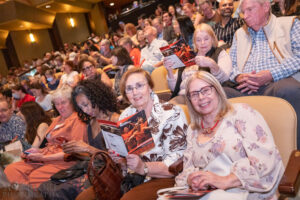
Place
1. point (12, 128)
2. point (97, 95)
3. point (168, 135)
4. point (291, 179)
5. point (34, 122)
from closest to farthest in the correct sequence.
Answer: point (291, 179), point (168, 135), point (97, 95), point (34, 122), point (12, 128)

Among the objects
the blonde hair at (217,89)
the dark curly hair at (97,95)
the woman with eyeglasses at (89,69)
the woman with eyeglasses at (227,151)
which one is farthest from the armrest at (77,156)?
the woman with eyeglasses at (89,69)

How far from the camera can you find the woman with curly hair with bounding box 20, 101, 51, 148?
10.4 feet

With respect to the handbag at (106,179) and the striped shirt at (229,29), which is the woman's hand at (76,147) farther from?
the striped shirt at (229,29)

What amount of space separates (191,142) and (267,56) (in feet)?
3.82

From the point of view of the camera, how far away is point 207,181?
4.41 ft

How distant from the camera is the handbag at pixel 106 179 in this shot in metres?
1.78

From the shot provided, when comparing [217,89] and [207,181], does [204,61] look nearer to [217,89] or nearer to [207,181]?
[217,89]

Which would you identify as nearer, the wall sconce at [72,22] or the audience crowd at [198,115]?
the audience crowd at [198,115]

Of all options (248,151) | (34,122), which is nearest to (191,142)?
(248,151)

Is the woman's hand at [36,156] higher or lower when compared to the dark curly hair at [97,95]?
lower

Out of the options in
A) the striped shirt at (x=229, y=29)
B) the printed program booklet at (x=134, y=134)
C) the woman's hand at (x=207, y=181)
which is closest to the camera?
the woman's hand at (x=207, y=181)

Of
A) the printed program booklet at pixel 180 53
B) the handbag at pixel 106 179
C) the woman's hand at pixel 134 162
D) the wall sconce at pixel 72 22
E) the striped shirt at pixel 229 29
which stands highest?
the wall sconce at pixel 72 22

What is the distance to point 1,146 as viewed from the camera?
370 centimetres

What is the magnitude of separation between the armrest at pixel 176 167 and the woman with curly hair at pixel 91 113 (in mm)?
842
